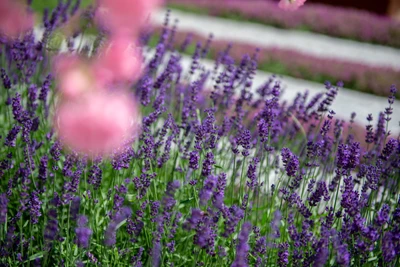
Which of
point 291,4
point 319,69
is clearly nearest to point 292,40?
point 319,69

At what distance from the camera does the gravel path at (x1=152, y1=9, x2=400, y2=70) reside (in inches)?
365

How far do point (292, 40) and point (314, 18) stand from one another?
109 cm

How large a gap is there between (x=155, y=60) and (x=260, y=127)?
3.75ft

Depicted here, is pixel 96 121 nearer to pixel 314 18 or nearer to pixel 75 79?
pixel 75 79

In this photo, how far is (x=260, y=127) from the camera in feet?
6.02

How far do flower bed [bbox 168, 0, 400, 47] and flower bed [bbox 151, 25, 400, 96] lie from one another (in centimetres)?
220

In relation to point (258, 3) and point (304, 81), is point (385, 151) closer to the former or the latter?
point (304, 81)

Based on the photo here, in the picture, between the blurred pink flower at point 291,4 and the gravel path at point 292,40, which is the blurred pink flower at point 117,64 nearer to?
the blurred pink flower at point 291,4

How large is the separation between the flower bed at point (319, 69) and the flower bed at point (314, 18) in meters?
2.20

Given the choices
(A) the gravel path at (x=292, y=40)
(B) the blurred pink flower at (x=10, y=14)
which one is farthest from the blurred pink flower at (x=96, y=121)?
(A) the gravel path at (x=292, y=40)

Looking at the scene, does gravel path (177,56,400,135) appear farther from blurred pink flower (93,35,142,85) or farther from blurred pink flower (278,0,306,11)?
blurred pink flower (93,35,142,85)

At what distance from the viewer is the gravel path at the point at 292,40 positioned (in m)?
9.27

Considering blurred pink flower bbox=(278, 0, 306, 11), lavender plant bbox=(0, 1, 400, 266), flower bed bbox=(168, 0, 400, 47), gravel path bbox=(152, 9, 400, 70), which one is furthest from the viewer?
flower bed bbox=(168, 0, 400, 47)

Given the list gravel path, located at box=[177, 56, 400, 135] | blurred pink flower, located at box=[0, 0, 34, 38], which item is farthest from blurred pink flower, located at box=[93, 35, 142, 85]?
gravel path, located at box=[177, 56, 400, 135]
